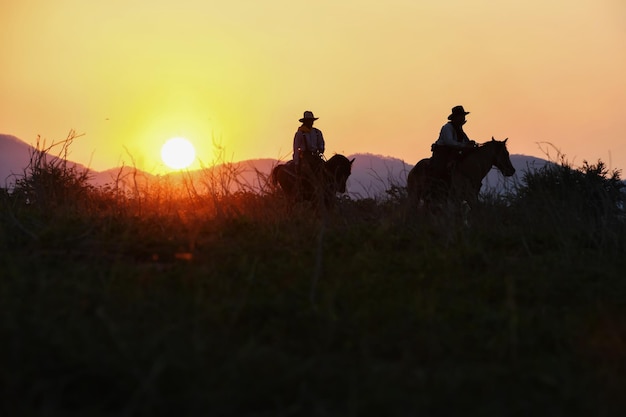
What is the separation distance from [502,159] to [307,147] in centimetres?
365

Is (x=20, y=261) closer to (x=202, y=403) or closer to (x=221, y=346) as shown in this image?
(x=221, y=346)

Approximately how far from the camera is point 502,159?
1527cm

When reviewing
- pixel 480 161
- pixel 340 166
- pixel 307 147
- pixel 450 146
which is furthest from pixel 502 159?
pixel 307 147

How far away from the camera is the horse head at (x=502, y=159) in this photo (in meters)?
15.2

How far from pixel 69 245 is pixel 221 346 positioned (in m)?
3.10

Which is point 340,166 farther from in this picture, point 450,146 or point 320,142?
point 450,146

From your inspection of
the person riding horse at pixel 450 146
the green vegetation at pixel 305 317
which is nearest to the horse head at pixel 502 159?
the person riding horse at pixel 450 146

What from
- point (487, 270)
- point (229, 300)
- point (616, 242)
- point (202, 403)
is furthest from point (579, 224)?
point (202, 403)

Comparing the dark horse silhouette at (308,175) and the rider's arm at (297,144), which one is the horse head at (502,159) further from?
the rider's arm at (297,144)

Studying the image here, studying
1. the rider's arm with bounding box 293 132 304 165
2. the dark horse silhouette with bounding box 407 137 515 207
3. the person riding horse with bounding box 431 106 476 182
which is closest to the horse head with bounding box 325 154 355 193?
the rider's arm with bounding box 293 132 304 165

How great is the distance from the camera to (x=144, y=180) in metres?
12.2

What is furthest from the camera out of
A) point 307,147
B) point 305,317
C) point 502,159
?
point 502,159

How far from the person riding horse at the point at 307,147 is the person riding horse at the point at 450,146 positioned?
6.97 ft

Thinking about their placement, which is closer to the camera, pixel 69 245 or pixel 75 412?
pixel 75 412
